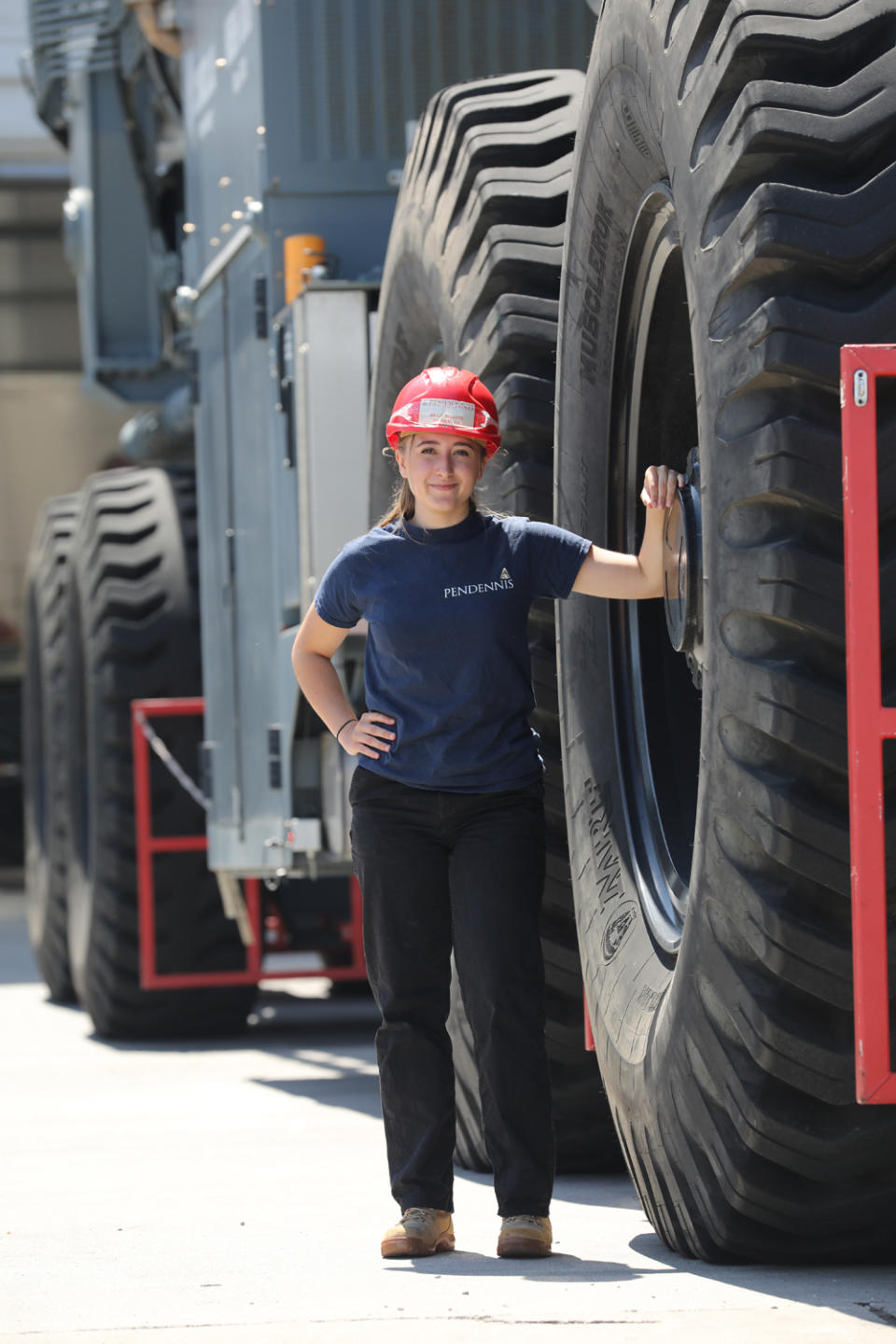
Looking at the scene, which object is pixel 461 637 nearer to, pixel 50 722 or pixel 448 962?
pixel 448 962

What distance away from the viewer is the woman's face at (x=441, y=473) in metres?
3.98

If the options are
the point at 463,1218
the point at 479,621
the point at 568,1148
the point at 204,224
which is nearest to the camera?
the point at 479,621

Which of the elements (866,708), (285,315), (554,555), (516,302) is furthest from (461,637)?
(285,315)

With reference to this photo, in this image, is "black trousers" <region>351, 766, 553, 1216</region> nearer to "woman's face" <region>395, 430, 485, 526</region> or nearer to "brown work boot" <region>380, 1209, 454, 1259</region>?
"brown work boot" <region>380, 1209, 454, 1259</region>

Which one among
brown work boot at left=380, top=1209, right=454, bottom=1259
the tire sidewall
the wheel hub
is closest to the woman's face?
the tire sidewall

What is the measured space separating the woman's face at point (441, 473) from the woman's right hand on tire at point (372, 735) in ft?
1.12

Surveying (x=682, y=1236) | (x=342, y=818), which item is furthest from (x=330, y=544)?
(x=682, y=1236)

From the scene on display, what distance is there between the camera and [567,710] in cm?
424

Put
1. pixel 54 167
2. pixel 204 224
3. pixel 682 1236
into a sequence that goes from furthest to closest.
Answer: pixel 54 167 → pixel 204 224 → pixel 682 1236

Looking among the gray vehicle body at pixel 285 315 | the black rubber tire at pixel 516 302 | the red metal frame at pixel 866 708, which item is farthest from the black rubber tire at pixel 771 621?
the gray vehicle body at pixel 285 315

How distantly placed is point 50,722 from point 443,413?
604cm

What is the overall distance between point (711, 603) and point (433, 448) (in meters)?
0.90

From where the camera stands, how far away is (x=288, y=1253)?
393 centimetres

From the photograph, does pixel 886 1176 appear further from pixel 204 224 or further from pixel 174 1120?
pixel 204 224
